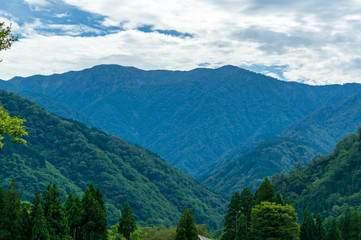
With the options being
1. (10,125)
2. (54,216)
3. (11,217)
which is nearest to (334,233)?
(54,216)

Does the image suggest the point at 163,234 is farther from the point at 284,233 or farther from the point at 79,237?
the point at 284,233

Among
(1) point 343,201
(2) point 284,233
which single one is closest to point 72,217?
(2) point 284,233

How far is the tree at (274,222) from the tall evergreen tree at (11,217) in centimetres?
4199

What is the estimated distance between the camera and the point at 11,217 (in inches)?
2640

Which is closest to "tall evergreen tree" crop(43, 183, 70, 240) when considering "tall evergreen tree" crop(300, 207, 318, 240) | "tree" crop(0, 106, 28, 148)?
"tree" crop(0, 106, 28, 148)

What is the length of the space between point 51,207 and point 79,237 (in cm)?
1524

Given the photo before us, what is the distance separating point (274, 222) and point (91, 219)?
115 feet

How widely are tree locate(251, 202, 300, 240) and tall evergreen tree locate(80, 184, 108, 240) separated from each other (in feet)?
98.2

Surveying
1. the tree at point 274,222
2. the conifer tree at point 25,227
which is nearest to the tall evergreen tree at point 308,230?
the tree at point 274,222

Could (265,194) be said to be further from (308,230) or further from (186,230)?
(308,230)

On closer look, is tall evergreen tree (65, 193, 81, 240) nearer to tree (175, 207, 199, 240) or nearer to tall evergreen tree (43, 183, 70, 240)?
tall evergreen tree (43, 183, 70, 240)

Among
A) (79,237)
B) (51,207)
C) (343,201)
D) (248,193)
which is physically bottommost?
(79,237)

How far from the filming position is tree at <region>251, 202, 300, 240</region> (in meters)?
75.5

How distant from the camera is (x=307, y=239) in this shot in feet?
313
